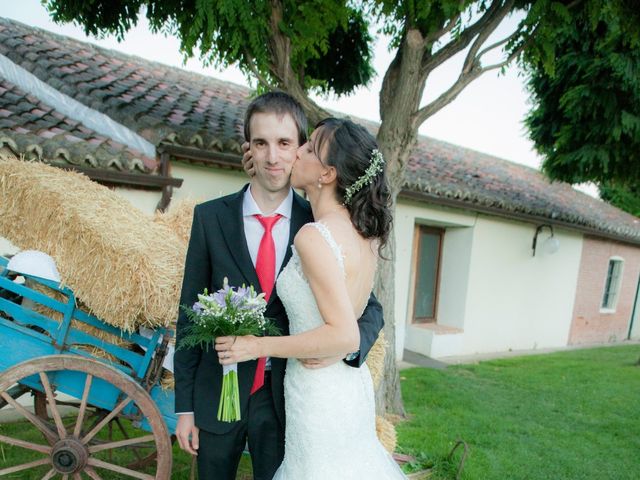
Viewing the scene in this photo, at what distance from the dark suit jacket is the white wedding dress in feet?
0.29

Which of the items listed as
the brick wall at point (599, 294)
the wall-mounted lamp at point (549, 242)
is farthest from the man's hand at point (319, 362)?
the brick wall at point (599, 294)

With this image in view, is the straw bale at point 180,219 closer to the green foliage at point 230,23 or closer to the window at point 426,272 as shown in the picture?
the green foliage at point 230,23

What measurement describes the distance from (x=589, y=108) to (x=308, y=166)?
28.4 ft

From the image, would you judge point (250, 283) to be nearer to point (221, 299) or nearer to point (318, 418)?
point (221, 299)

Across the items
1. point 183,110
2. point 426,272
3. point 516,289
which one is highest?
point 183,110

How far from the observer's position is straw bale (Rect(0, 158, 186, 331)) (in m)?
2.42

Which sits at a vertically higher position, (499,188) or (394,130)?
(394,130)

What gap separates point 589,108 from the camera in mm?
8625

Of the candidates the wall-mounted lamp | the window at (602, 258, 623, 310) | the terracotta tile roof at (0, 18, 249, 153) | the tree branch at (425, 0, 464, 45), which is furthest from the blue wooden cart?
the window at (602, 258, 623, 310)

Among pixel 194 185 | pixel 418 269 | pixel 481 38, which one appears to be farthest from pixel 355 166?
pixel 418 269

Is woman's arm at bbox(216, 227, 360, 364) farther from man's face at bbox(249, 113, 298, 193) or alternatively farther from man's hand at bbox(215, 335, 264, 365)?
man's face at bbox(249, 113, 298, 193)

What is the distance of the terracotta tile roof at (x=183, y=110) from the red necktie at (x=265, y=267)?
13.3 feet

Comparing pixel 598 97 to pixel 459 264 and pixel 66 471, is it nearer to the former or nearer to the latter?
pixel 459 264

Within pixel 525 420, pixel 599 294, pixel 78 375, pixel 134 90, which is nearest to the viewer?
pixel 78 375
